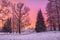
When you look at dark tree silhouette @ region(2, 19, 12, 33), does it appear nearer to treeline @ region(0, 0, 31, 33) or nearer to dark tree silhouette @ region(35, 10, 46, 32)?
treeline @ region(0, 0, 31, 33)

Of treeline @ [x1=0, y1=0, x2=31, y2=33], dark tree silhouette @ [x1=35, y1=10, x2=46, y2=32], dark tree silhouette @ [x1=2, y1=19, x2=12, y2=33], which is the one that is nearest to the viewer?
dark tree silhouette @ [x1=35, y1=10, x2=46, y2=32]

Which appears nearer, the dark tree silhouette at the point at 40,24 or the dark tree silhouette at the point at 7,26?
the dark tree silhouette at the point at 40,24

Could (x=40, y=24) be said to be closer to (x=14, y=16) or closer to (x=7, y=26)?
(x=14, y=16)

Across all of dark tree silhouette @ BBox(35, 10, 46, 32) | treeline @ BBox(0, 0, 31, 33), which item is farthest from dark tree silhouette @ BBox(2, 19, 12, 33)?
dark tree silhouette @ BBox(35, 10, 46, 32)

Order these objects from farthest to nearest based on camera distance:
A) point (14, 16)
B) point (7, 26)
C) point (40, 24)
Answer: point (14, 16) < point (7, 26) < point (40, 24)

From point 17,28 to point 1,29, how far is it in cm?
206

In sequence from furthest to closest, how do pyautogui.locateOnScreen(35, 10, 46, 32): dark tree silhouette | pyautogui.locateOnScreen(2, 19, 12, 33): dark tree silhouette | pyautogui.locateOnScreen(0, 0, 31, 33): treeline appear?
pyautogui.locateOnScreen(0, 0, 31, 33): treeline < pyautogui.locateOnScreen(2, 19, 12, 33): dark tree silhouette < pyautogui.locateOnScreen(35, 10, 46, 32): dark tree silhouette

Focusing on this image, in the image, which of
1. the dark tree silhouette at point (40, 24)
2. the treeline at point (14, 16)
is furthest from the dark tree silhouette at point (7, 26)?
the dark tree silhouette at point (40, 24)

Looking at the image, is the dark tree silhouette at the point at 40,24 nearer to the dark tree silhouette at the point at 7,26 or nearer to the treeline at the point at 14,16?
the treeline at the point at 14,16

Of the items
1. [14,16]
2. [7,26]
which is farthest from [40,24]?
[7,26]

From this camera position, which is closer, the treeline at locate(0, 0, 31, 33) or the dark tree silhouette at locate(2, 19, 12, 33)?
the dark tree silhouette at locate(2, 19, 12, 33)

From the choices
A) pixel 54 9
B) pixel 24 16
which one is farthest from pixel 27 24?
pixel 54 9

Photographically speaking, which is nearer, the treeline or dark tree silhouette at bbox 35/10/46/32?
dark tree silhouette at bbox 35/10/46/32

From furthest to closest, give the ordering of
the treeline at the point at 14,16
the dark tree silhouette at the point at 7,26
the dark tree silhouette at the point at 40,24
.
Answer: the treeline at the point at 14,16 → the dark tree silhouette at the point at 7,26 → the dark tree silhouette at the point at 40,24
